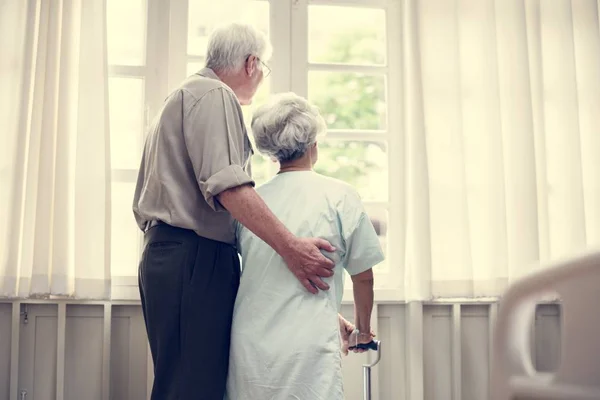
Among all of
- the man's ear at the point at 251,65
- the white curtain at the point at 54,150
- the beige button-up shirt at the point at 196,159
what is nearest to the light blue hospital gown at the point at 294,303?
the beige button-up shirt at the point at 196,159

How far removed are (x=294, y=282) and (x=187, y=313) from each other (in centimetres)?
28

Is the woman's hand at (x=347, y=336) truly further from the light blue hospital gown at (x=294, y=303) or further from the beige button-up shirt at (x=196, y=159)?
the beige button-up shirt at (x=196, y=159)

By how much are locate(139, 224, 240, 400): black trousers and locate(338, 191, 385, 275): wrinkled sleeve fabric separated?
0.32m

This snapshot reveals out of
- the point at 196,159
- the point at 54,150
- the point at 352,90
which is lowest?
the point at 196,159

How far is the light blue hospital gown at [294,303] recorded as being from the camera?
1894 mm

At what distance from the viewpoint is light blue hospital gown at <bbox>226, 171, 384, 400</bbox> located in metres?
1.89

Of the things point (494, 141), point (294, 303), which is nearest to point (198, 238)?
point (294, 303)

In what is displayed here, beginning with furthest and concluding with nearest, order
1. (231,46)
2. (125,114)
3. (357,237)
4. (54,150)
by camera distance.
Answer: (125,114), (54,150), (231,46), (357,237)

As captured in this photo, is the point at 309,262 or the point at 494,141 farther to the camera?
the point at 494,141

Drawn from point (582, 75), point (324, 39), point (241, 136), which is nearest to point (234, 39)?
point (241, 136)

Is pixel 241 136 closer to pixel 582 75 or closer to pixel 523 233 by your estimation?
pixel 523 233

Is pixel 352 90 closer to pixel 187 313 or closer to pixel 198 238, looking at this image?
pixel 198 238

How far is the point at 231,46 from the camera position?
7.26 feet

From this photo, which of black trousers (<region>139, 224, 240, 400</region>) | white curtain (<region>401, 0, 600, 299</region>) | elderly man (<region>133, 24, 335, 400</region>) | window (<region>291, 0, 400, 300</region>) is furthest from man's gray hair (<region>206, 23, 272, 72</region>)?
white curtain (<region>401, 0, 600, 299</region>)
